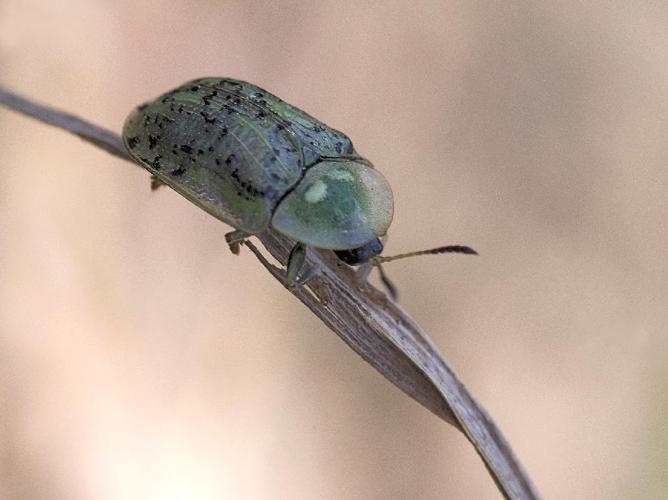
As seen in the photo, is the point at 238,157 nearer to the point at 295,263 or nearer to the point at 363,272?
the point at 295,263

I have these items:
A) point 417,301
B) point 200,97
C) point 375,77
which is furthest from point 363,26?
point 200,97

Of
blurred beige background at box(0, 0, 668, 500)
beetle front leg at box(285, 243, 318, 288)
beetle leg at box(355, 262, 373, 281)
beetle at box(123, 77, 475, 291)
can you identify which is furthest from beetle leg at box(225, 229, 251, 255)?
blurred beige background at box(0, 0, 668, 500)

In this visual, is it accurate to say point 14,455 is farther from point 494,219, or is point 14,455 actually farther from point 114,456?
point 494,219

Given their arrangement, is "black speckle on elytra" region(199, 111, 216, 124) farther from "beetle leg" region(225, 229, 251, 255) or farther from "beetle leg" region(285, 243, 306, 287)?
"beetle leg" region(285, 243, 306, 287)

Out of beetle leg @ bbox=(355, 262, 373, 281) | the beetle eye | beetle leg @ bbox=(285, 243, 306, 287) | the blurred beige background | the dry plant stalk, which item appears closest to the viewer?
the dry plant stalk

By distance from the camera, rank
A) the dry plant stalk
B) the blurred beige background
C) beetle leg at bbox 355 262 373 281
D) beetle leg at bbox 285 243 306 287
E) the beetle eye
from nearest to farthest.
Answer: the dry plant stalk
beetle leg at bbox 355 262 373 281
beetle leg at bbox 285 243 306 287
the beetle eye
the blurred beige background

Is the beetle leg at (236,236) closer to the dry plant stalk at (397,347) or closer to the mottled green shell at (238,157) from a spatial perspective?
the mottled green shell at (238,157)

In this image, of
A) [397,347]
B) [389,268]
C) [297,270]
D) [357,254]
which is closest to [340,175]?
[357,254]
